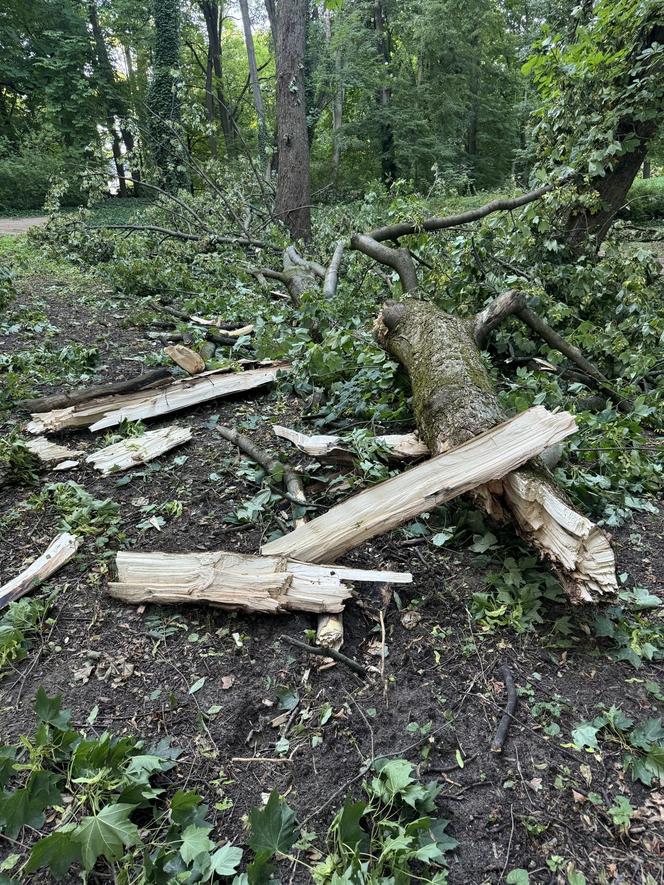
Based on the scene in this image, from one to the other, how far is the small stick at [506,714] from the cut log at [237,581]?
456mm

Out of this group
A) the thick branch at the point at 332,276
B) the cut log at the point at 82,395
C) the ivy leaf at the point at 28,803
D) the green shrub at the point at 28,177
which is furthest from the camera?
the green shrub at the point at 28,177

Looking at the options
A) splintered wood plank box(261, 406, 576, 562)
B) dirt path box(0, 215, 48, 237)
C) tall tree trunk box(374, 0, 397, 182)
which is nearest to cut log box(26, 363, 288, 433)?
splintered wood plank box(261, 406, 576, 562)

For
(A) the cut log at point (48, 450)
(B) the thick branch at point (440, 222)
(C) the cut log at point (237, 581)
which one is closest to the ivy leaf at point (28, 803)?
(C) the cut log at point (237, 581)

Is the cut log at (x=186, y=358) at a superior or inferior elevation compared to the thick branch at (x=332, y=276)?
inferior

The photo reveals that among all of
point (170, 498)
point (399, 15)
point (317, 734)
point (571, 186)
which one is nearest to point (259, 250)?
point (571, 186)

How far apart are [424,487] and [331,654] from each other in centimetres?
77

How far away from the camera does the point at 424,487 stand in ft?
7.23

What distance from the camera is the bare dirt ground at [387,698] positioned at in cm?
140

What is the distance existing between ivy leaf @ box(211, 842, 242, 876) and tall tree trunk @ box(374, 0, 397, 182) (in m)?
22.6

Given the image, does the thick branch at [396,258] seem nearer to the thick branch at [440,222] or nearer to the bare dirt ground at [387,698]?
the thick branch at [440,222]

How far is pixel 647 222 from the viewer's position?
1261 centimetres

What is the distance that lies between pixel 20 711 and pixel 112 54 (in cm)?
3057

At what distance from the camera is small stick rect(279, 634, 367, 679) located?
1830mm

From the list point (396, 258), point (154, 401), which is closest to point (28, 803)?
point (154, 401)
